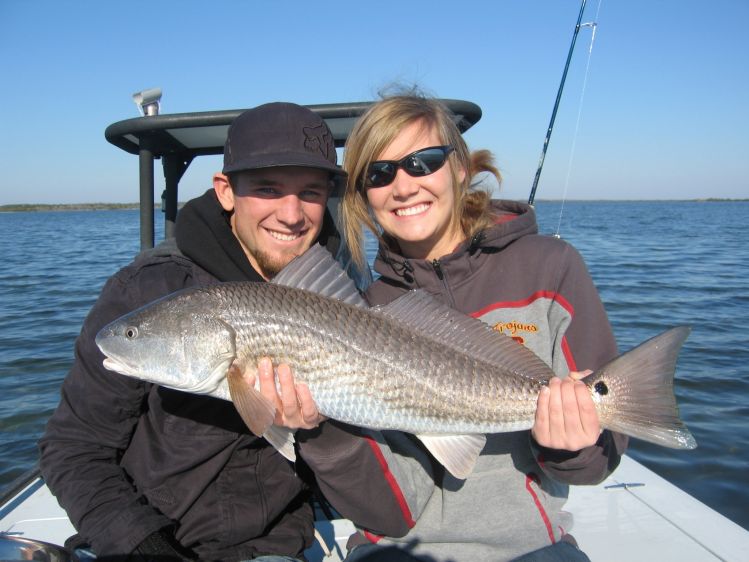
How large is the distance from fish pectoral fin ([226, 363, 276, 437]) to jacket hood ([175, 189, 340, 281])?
690 mm

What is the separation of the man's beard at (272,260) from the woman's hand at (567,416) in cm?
158

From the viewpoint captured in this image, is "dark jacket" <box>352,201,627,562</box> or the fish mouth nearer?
the fish mouth

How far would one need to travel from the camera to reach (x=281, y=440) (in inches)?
105

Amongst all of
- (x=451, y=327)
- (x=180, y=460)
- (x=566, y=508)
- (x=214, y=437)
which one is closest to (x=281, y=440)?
(x=214, y=437)

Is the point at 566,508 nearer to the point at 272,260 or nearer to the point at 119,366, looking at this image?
the point at 272,260

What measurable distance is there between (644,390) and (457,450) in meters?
0.93

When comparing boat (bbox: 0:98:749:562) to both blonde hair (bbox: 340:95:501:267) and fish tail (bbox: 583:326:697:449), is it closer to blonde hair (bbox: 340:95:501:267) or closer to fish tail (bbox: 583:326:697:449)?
blonde hair (bbox: 340:95:501:267)

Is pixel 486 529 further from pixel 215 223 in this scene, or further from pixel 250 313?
pixel 215 223

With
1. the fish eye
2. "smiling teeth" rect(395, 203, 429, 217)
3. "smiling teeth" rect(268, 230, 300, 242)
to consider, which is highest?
"smiling teeth" rect(395, 203, 429, 217)

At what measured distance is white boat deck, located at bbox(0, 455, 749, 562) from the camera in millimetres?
3400

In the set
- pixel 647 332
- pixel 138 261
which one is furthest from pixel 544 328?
pixel 647 332

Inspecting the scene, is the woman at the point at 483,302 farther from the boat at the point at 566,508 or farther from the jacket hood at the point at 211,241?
the boat at the point at 566,508

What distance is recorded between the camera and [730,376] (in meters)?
8.82

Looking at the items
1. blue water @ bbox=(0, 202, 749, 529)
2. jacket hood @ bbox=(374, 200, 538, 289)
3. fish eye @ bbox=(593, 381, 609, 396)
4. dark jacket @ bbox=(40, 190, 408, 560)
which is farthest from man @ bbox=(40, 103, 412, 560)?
blue water @ bbox=(0, 202, 749, 529)
